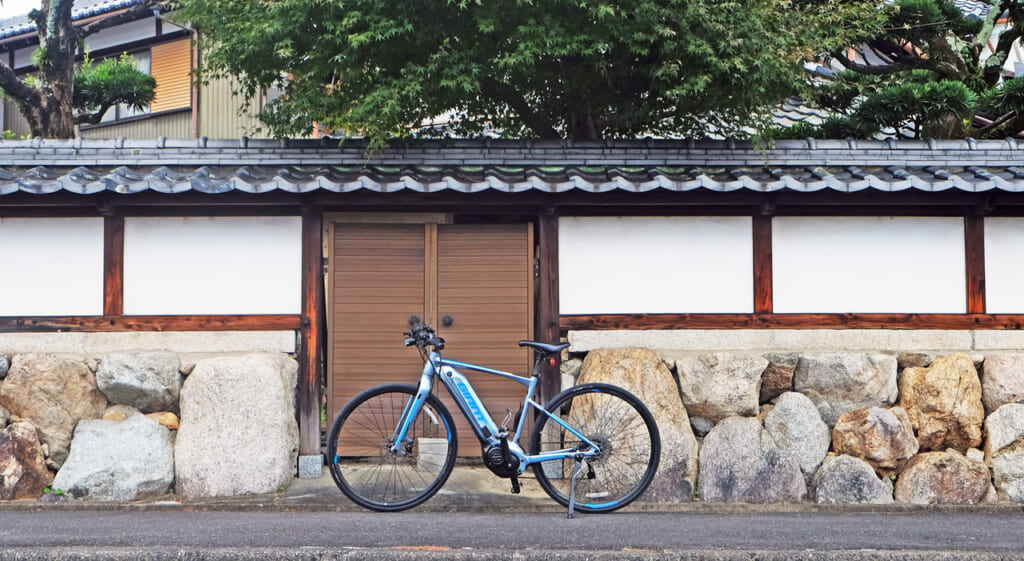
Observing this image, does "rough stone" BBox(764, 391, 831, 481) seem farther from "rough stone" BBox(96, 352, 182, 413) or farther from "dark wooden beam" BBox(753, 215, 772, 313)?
"rough stone" BBox(96, 352, 182, 413)

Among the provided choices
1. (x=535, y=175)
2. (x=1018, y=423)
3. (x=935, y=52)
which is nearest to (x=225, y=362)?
(x=535, y=175)

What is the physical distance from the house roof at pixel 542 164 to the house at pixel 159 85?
364 inches

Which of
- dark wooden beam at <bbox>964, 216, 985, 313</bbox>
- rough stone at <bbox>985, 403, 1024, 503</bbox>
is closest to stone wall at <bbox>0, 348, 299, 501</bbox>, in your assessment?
rough stone at <bbox>985, 403, 1024, 503</bbox>

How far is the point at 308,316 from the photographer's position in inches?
306

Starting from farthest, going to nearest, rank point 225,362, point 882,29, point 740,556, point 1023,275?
point 882,29
point 1023,275
point 225,362
point 740,556

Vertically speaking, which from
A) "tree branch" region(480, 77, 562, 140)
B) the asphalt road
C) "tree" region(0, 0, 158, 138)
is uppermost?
"tree" region(0, 0, 158, 138)

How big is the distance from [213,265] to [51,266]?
4.34 ft

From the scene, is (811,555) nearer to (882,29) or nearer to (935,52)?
(882,29)

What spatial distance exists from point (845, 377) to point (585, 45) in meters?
3.53

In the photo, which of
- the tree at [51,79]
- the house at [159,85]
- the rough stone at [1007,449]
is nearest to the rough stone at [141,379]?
the tree at [51,79]

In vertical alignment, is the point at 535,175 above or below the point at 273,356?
above

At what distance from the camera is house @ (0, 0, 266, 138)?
17188 millimetres

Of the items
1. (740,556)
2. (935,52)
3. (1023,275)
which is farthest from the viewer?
(935,52)

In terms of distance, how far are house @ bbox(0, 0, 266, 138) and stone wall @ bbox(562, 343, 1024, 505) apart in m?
11.9
